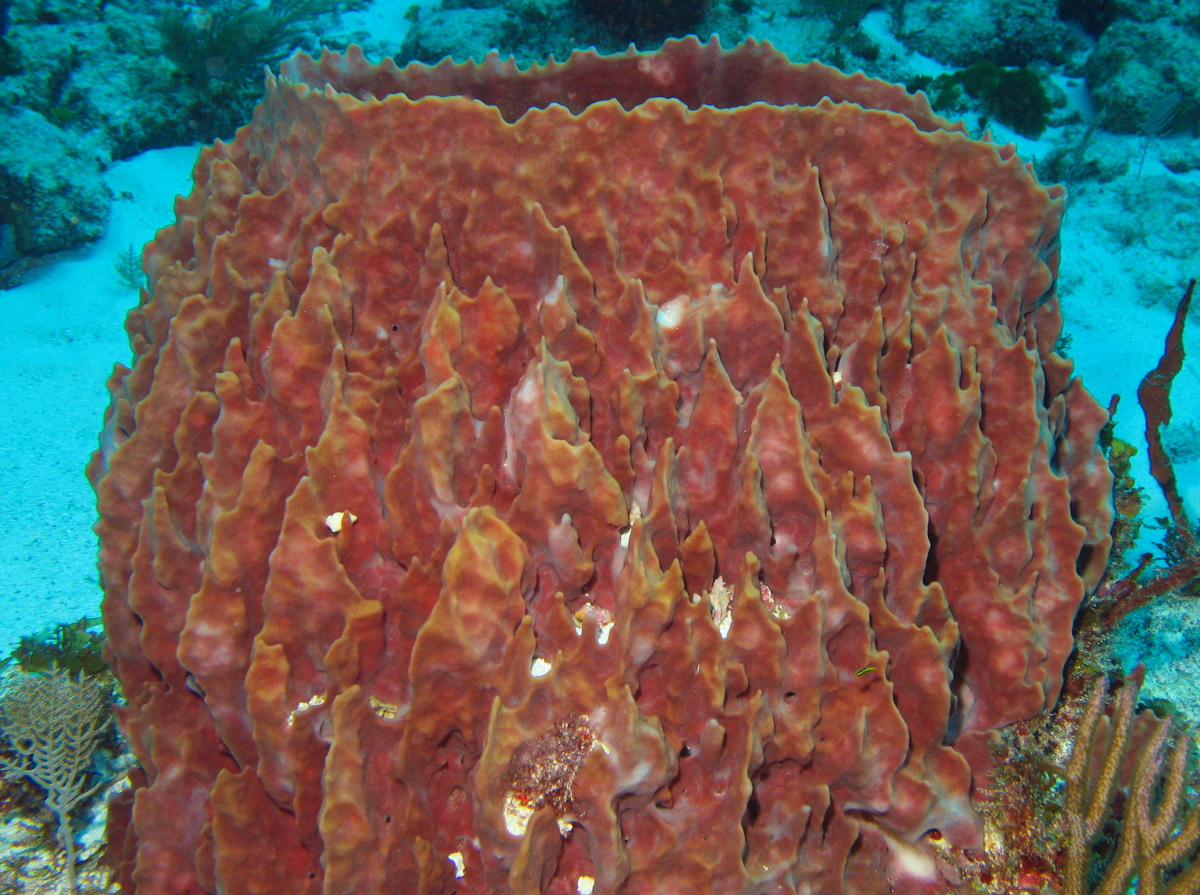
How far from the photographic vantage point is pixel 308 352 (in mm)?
2219

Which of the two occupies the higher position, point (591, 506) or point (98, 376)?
point (591, 506)

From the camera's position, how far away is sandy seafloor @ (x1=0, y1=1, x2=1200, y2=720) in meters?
4.62

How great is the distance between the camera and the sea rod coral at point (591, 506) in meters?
1.81

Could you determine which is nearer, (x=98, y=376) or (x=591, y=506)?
(x=591, y=506)

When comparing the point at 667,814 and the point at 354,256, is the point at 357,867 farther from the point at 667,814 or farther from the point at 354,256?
the point at 354,256

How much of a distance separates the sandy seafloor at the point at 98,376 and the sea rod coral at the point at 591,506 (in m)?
2.81

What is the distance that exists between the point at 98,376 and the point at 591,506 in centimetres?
701

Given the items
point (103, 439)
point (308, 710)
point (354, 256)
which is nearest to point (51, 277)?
point (103, 439)

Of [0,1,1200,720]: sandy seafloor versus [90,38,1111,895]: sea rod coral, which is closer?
[90,38,1111,895]: sea rod coral

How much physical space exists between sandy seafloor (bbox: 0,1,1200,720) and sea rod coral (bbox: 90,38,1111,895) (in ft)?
9.23

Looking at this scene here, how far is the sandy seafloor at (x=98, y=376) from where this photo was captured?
4.62m

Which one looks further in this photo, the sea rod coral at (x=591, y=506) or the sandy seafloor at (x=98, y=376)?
the sandy seafloor at (x=98, y=376)

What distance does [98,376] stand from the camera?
6.78 m

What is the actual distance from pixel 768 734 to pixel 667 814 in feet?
1.13
